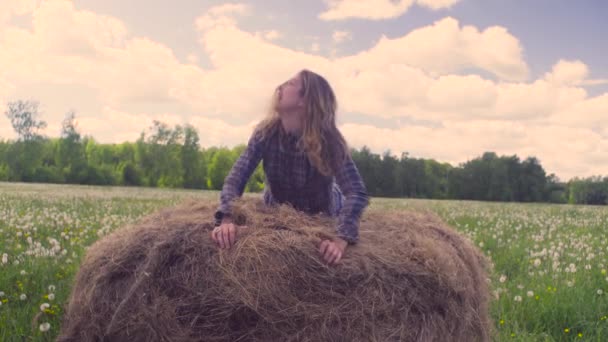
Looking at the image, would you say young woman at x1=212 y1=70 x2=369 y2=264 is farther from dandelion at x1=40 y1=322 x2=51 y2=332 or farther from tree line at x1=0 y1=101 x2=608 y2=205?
tree line at x1=0 y1=101 x2=608 y2=205

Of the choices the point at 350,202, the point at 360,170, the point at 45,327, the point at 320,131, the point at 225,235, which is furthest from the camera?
the point at 360,170

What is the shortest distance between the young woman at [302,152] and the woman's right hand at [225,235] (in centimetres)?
23

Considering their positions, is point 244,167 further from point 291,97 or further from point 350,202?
point 350,202

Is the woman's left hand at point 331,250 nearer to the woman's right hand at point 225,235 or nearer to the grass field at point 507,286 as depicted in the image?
the woman's right hand at point 225,235

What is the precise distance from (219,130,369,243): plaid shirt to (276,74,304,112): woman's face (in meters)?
0.28

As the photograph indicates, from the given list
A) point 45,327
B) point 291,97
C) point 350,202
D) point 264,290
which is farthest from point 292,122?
point 45,327

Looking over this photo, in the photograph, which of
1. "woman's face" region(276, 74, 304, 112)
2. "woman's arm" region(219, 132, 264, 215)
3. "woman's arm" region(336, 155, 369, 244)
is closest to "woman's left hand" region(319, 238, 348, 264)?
"woman's arm" region(336, 155, 369, 244)

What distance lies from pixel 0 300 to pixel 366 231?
3823 mm

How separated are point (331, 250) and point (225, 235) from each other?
802mm

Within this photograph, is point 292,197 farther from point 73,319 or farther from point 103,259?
point 73,319

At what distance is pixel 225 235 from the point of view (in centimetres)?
371

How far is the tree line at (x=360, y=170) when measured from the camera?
62125mm

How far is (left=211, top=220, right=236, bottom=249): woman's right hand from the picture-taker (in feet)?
12.1

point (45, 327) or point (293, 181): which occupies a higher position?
point (293, 181)
